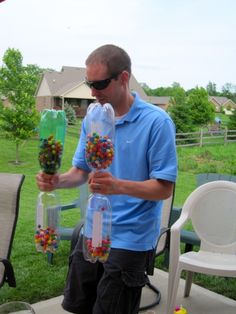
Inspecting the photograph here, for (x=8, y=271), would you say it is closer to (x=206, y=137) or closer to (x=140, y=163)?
(x=140, y=163)

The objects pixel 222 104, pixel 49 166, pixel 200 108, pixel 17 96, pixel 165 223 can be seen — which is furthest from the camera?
pixel 222 104

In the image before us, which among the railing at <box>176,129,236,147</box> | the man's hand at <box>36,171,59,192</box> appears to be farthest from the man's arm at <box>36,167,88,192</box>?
the railing at <box>176,129,236,147</box>

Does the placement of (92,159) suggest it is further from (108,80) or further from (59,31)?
(59,31)

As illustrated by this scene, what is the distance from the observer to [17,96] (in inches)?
525

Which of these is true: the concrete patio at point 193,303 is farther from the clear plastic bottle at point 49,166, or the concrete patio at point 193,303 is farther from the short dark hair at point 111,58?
the short dark hair at point 111,58

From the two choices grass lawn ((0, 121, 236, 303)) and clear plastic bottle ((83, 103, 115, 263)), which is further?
grass lawn ((0, 121, 236, 303))

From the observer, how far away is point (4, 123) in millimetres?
13664

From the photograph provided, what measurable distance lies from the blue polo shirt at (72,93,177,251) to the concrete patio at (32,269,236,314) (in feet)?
4.50

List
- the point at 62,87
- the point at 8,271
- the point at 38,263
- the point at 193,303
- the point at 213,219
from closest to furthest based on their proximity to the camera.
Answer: the point at 8,271 < the point at 193,303 < the point at 213,219 < the point at 38,263 < the point at 62,87

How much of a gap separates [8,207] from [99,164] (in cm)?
156

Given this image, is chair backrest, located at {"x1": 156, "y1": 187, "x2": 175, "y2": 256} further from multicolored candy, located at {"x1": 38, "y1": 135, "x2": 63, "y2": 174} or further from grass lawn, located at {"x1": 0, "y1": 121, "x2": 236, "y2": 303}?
multicolored candy, located at {"x1": 38, "y1": 135, "x2": 63, "y2": 174}

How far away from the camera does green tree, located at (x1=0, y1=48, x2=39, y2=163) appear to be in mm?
13156

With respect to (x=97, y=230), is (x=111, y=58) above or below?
above

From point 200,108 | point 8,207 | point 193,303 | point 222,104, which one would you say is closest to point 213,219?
point 193,303
